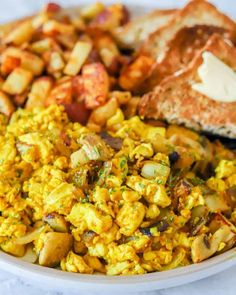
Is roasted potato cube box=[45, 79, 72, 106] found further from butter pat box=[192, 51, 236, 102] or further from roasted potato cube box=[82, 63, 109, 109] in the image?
butter pat box=[192, 51, 236, 102]

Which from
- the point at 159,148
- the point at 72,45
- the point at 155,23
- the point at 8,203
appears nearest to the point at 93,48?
the point at 72,45

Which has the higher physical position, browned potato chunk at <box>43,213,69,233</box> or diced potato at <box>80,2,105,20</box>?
diced potato at <box>80,2,105,20</box>

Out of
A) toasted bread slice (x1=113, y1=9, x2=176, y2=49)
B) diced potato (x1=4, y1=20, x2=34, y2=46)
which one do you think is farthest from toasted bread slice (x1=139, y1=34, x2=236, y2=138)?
diced potato (x1=4, y1=20, x2=34, y2=46)

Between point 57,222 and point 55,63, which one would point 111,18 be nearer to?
point 55,63

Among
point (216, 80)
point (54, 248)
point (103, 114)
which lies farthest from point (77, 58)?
point (54, 248)

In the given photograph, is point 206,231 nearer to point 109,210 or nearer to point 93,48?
point 109,210

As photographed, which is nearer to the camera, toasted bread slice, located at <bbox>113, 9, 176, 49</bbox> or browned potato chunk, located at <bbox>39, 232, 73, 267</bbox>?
browned potato chunk, located at <bbox>39, 232, 73, 267</bbox>

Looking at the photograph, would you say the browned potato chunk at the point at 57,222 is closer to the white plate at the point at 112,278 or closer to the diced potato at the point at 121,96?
the white plate at the point at 112,278
